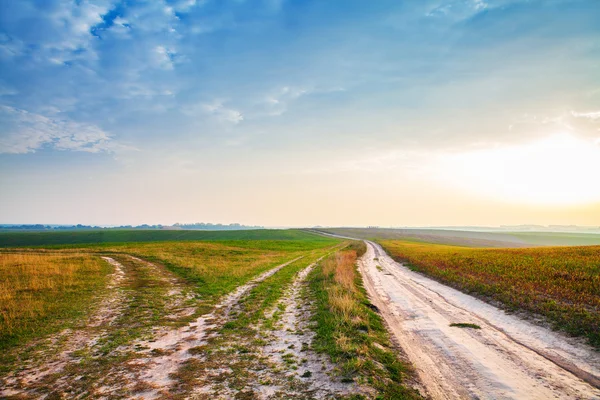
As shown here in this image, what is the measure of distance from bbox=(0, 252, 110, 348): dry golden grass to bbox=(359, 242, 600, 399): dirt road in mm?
15705

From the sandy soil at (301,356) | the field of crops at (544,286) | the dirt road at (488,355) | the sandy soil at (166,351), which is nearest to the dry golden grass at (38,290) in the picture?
the sandy soil at (166,351)

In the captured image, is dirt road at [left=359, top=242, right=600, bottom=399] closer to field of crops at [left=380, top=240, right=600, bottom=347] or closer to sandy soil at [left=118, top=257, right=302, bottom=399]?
field of crops at [left=380, top=240, right=600, bottom=347]

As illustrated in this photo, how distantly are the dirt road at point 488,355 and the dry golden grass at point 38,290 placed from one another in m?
15.7

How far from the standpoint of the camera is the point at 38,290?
18.1 m

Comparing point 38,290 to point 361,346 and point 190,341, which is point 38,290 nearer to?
point 190,341

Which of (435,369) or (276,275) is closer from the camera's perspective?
(435,369)

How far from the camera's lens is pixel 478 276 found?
902 inches

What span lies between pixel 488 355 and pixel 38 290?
25271mm

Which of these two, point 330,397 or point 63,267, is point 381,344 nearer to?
point 330,397

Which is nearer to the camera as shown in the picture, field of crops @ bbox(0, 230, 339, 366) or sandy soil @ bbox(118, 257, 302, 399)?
sandy soil @ bbox(118, 257, 302, 399)

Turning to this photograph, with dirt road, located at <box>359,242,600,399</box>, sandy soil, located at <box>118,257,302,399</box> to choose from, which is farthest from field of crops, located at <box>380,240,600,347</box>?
sandy soil, located at <box>118,257,302,399</box>

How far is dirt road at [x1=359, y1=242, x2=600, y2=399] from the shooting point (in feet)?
23.5

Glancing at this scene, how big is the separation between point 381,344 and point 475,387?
336cm

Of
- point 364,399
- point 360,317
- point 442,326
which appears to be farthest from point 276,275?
point 364,399
